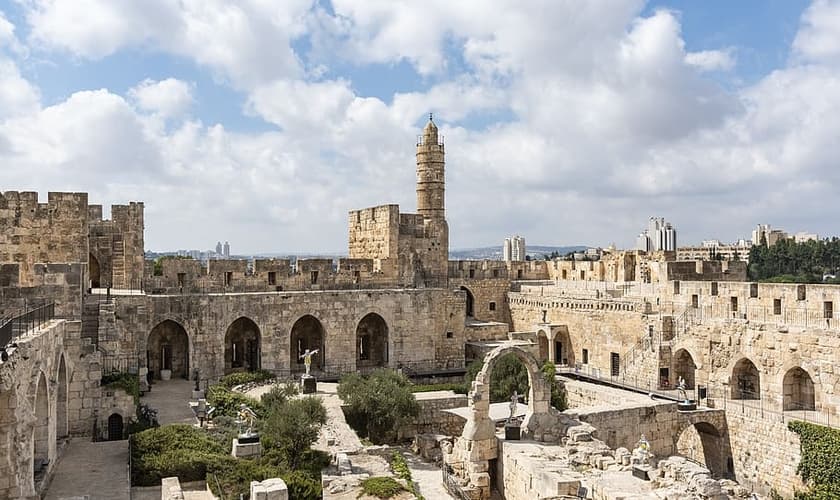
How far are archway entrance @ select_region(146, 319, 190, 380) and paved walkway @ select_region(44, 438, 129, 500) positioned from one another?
843cm

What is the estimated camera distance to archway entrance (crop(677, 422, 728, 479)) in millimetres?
19734

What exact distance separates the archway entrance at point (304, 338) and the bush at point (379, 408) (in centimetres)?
680

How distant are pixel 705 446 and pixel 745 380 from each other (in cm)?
244

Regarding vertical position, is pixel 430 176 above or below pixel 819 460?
above

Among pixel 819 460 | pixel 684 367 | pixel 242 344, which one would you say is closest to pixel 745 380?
pixel 684 367

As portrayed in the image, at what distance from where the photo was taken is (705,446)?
67.2ft

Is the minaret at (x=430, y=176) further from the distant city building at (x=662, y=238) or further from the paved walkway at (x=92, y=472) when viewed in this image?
the distant city building at (x=662, y=238)

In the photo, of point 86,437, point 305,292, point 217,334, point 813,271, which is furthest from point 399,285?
point 813,271

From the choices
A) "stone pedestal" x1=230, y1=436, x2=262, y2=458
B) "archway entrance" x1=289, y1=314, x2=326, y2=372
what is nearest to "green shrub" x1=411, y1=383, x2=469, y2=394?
"archway entrance" x1=289, y1=314, x2=326, y2=372

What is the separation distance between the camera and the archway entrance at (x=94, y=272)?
80.3 feet

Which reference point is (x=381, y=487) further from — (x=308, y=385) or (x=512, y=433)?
(x=308, y=385)

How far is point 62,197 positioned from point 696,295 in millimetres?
19675

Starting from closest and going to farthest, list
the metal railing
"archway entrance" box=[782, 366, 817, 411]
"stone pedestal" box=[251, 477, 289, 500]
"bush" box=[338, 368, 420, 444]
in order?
1. the metal railing
2. "stone pedestal" box=[251, 477, 289, 500]
3. "bush" box=[338, 368, 420, 444]
4. "archway entrance" box=[782, 366, 817, 411]

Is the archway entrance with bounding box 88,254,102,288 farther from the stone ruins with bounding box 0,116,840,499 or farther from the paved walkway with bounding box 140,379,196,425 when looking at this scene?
the paved walkway with bounding box 140,379,196,425
